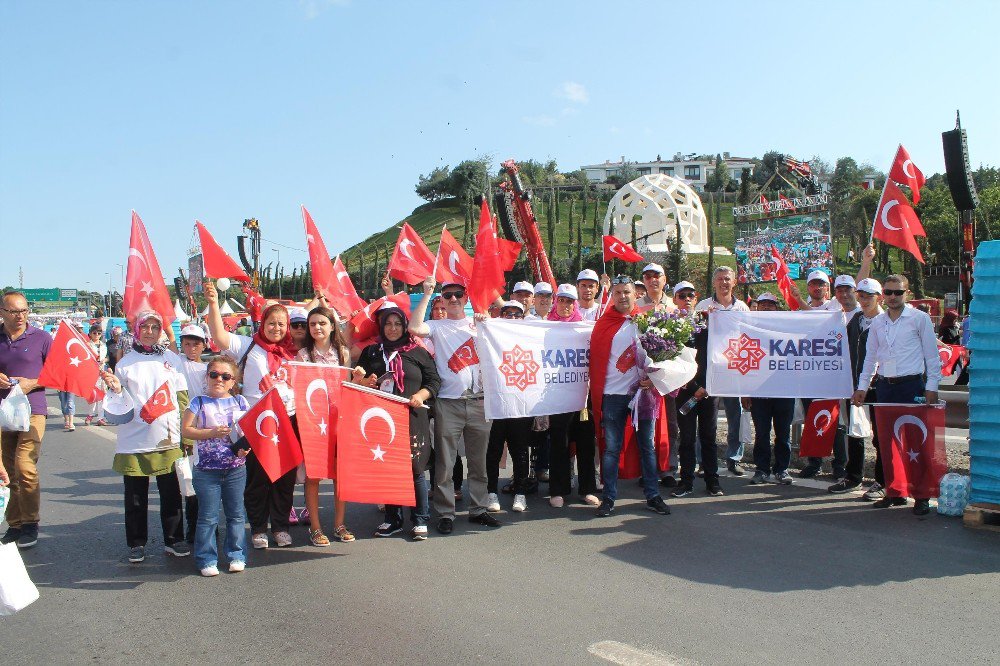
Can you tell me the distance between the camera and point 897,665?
12.4ft

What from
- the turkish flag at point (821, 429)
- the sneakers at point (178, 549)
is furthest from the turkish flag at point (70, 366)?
the turkish flag at point (821, 429)

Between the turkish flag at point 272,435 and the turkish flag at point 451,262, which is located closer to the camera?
the turkish flag at point 272,435

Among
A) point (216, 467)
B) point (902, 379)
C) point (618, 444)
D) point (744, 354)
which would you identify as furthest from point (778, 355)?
point (216, 467)

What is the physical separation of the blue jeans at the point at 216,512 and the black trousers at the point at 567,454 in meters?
2.96

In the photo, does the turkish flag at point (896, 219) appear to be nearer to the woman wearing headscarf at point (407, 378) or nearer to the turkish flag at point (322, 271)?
the woman wearing headscarf at point (407, 378)

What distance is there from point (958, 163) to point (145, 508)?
20.2 m

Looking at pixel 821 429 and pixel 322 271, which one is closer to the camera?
pixel 821 429

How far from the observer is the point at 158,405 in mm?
5805

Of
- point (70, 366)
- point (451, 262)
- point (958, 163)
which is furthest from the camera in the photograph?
point (958, 163)

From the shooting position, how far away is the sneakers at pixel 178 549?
595cm

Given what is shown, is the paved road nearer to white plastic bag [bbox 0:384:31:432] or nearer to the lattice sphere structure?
white plastic bag [bbox 0:384:31:432]

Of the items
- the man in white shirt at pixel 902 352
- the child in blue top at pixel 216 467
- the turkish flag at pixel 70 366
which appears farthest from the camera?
the man in white shirt at pixel 902 352

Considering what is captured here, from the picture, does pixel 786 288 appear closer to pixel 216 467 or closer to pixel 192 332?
pixel 192 332

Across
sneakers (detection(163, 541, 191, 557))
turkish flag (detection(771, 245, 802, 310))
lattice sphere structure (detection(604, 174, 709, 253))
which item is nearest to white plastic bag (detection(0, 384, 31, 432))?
sneakers (detection(163, 541, 191, 557))
